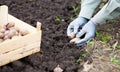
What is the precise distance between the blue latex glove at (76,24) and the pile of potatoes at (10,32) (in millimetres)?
659

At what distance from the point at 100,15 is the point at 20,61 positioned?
990mm

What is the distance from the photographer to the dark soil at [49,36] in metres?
2.79

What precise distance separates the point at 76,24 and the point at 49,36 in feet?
1.10

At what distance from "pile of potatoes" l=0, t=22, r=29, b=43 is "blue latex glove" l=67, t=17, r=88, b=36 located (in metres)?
0.66

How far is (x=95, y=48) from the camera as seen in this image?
312 cm

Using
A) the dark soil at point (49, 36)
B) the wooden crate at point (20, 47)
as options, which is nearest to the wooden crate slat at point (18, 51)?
the wooden crate at point (20, 47)

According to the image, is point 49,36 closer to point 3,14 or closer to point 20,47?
point 3,14

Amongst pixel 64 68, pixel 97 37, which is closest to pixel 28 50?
pixel 64 68

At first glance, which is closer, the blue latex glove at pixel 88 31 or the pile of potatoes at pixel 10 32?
the pile of potatoes at pixel 10 32

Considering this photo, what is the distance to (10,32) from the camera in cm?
274

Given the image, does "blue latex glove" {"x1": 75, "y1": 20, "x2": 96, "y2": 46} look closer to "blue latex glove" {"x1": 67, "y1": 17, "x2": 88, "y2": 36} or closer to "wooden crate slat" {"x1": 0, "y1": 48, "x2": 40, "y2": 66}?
"blue latex glove" {"x1": 67, "y1": 17, "x2": 88, "y2": 36}

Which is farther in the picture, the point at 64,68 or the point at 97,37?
the point at 97,37

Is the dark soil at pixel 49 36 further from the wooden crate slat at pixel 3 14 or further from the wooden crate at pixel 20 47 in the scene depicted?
the wooden crate slat at pixel 3 14

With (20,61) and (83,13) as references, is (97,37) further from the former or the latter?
(20,61)
